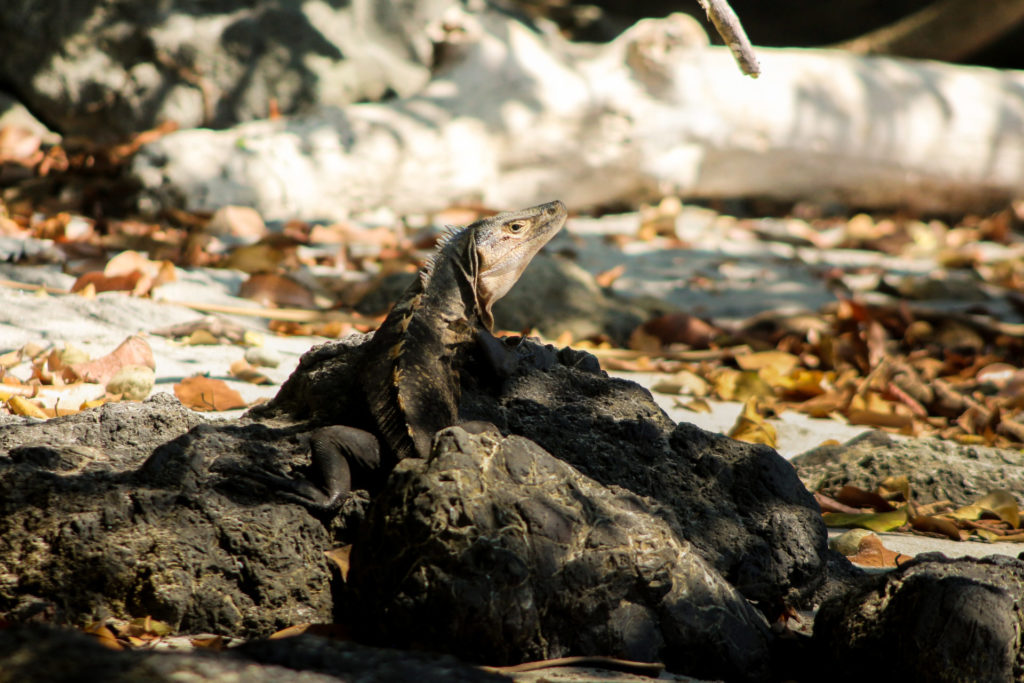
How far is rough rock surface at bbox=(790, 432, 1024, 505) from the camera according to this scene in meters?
3.87

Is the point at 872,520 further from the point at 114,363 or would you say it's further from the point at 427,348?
the point at 114,363

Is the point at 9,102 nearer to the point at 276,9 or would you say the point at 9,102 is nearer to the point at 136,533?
the point at 276,9

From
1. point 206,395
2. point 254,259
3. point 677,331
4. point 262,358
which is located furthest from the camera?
point 254,259

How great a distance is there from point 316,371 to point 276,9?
6725 mm

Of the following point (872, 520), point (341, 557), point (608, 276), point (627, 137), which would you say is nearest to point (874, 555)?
point (872, 520)

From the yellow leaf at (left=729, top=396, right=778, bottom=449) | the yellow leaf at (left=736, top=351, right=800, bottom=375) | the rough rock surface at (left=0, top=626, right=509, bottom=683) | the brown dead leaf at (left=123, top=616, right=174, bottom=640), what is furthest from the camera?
the yellow leaf at (left=736, top=351, right=800, bottom=375)

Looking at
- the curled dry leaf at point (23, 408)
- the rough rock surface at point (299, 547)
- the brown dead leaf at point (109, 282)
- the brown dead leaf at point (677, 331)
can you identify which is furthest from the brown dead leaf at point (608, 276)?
the rough rock surface at point (299, 547)

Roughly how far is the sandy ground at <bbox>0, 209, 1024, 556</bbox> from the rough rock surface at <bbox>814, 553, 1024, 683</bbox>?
37.8 inches

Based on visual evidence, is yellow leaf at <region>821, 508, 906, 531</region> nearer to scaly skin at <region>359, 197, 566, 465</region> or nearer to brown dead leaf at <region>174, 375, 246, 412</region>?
scaly skin at <region>359, 197, 566, 465</region>

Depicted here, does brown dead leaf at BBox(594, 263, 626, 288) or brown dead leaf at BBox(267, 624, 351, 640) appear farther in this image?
brown dead leaf at BBox(594, 263, 626, 288)

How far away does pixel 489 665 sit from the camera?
2.18m

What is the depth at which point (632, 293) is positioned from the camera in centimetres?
731

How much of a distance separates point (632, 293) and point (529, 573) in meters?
5.25

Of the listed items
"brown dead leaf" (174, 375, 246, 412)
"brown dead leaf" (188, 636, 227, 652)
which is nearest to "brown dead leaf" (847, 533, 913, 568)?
"brown dead leaf" (188, 636, 227, 652)
